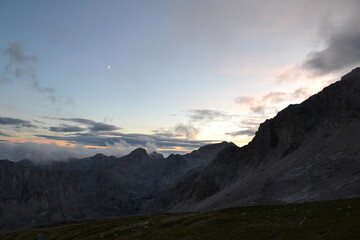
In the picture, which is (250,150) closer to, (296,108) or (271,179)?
(296,108)

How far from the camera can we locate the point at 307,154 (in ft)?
394

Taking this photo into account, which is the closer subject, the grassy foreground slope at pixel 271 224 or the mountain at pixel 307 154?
the grassy foreground slope at pixel 271 224

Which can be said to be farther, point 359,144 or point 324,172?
point 359,144

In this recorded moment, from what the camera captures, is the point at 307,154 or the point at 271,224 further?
the point at 307,154

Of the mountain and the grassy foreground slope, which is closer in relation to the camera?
the grassy foreground slope

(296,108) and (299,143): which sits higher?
(296,108)

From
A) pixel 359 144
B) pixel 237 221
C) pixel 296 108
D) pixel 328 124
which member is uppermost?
pixel 296 108

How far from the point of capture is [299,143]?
14462 centimetres

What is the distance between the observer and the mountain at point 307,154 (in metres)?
84.9

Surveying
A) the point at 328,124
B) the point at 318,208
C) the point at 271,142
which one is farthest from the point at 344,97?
the point at 318,208

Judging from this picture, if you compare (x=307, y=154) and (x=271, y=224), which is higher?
(x=307, y=154)

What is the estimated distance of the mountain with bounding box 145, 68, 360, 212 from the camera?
84875 mm

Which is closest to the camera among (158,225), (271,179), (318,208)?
(318,208)

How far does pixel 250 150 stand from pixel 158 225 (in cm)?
15566
